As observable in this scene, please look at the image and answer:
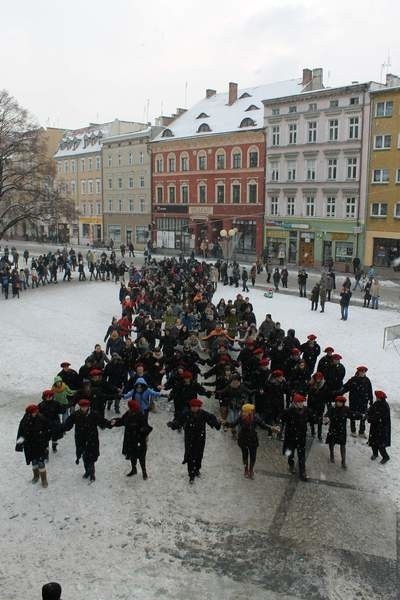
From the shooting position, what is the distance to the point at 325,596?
7.18 meters

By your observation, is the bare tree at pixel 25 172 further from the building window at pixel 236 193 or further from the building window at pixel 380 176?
the building window at pixel 380 176

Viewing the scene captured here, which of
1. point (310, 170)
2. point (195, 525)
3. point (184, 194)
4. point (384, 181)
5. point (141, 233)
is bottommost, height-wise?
point (195, 525)

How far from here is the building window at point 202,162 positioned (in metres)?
51.4

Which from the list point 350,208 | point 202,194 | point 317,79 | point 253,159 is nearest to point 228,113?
point 253,159

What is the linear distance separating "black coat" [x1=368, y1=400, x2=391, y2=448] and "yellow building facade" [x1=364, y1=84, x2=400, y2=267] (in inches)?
1201

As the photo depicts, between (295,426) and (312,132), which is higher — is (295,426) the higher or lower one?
the lower one

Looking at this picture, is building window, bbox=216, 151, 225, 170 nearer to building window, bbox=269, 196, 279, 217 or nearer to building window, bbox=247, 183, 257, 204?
building window, bbox=247, 183, 257, 204

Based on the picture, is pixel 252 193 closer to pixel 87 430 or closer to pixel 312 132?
pixel 312 132

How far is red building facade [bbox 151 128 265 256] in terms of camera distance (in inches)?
1864

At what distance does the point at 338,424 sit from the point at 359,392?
1.57 m

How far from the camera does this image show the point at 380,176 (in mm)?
39281

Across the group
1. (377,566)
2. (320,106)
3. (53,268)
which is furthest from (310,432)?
(320,106)

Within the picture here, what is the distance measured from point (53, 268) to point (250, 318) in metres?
18.0

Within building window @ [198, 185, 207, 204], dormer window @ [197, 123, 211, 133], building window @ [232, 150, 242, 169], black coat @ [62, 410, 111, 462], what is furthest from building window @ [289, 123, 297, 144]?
black coat @ [62, 410, 111, 462]
